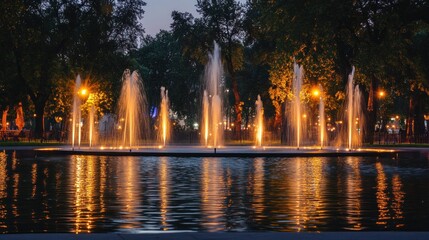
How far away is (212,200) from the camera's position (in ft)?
58.8

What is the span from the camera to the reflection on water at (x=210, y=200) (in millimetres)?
13516

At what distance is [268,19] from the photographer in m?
62.7

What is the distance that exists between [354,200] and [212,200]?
3.01 m

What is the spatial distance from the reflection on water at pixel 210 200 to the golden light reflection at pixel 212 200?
0.7 inches

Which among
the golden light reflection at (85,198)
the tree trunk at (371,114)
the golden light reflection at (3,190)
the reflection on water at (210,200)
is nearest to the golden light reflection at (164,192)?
the reflection on water at (210,200)

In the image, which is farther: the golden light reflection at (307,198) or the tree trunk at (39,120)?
the tree trunk at (39,120)

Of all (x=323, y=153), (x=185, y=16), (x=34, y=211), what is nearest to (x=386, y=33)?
(x=323, y=153)

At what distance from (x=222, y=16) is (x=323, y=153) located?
45.7 metres

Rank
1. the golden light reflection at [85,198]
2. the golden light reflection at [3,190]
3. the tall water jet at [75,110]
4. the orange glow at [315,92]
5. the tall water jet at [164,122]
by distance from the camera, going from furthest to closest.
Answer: the orange glow at [315,92]
the tall water jet at [164,122]
the tall water jet at [75,110]
the golden light reflection at [3,190]
the golden light reflection at [85,198]

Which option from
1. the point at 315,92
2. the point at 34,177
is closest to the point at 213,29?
the point at 315,92

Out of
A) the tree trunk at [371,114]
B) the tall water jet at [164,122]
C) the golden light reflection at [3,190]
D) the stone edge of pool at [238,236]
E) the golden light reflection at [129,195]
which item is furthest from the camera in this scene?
the tall water jet at [164,122]

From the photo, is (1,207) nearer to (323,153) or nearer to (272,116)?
(323,153)

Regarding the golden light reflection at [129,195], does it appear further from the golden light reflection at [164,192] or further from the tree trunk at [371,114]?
the tree trunk at [371,114]

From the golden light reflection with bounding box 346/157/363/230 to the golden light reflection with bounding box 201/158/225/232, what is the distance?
2173 mm
